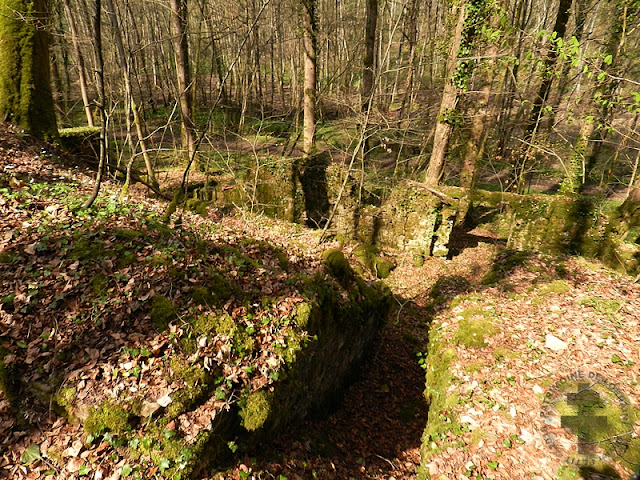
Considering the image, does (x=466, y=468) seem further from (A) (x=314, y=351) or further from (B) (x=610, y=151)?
(B) (x=610, y=151)

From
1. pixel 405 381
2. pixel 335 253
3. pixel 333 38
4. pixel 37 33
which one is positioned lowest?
pixel 405 381

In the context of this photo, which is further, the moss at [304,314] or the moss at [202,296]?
the moss at [304,314]

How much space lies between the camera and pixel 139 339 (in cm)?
385

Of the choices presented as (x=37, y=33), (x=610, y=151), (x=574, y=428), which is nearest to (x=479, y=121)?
(x=574, y=428)

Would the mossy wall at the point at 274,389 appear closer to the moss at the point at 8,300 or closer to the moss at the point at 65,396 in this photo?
the moss at the point at 65,396

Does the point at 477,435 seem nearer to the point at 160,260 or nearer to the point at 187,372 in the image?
the point at 187,372

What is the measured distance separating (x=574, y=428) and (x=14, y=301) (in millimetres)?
7126

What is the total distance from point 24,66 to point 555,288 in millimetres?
13321

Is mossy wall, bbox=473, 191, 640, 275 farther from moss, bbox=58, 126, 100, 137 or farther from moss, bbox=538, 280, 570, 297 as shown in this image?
moss, bbox=58, 126, 100, 137

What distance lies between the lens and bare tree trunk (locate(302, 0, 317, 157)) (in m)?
11.5

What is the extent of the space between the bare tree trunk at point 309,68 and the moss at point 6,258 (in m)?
9.34

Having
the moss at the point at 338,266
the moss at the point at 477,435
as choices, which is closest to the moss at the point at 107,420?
the moss at the point at 338,266

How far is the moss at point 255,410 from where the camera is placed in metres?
3.79

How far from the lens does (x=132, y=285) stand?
4.28 m
